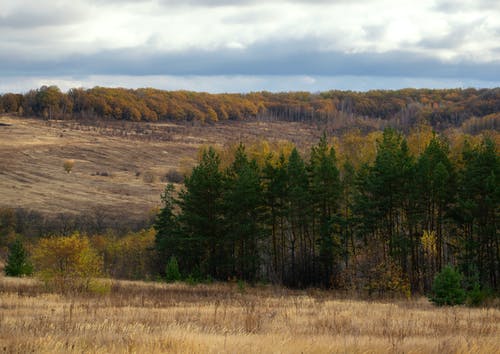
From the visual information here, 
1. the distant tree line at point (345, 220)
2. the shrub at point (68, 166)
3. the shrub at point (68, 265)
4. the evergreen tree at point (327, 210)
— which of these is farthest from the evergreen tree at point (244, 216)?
the shrub at point (68, 166)

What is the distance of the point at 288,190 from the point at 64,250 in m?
18.4

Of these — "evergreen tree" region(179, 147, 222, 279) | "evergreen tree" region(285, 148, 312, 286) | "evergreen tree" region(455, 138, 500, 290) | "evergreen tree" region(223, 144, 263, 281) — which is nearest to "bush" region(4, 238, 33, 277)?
"evergreen tree" region(179, 147, 222, 279)

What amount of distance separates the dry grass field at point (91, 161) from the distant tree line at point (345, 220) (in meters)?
46.1

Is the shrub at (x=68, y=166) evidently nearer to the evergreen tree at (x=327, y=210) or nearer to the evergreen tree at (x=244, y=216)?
the evergreen tree at (x=244, y=216)

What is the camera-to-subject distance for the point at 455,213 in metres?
40.7

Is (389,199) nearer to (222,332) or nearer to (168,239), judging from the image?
(168,239)

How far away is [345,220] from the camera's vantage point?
4262 cm

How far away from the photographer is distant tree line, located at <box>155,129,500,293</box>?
39469 mm

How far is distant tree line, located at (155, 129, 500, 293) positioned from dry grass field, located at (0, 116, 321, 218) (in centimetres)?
4609

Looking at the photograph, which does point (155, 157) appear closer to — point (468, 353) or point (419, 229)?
point (419, 229)

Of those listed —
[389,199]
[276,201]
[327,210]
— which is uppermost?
[389,199]

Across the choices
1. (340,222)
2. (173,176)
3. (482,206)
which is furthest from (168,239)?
(173,176)

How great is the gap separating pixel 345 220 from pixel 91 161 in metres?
105

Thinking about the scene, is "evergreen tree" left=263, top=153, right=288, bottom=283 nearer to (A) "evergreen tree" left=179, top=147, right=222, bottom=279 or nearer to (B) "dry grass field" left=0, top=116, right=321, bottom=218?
(A) "evergreen tree" left=179, top=147, right=222, bottom=279
